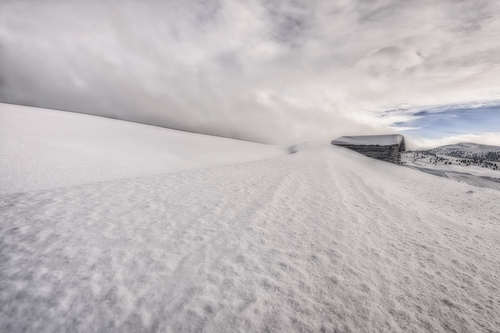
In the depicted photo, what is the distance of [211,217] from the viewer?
4676 millimetres

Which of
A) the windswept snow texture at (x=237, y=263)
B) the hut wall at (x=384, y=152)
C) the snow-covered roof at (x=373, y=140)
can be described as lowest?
the windswept snow texture at (x=237, y=263)

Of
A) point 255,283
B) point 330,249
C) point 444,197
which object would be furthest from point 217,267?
point 444,197

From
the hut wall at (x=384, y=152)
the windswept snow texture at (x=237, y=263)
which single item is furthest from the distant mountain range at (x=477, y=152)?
the windswept snow texture at (x=237, y=263)

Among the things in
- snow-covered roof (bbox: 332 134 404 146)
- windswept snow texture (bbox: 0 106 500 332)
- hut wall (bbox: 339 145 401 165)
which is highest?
snow-covered roof (bbox: 332 134 404 146)

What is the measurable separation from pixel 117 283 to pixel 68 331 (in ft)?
2.10

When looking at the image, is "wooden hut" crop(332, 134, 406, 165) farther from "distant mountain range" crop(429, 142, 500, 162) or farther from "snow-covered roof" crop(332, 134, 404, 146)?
"distant mountain range" crop(429, 142, 500, 162)

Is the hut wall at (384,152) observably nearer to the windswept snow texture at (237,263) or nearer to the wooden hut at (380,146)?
the wooden hut at (380,146)

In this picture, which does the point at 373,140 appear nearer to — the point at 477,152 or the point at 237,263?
the point at 237,263

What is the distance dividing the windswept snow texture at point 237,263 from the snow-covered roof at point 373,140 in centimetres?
1486

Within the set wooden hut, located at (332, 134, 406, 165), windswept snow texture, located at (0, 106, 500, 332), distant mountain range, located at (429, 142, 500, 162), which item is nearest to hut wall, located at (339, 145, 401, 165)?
wooden hut, located at (332, 134, 406, 165)

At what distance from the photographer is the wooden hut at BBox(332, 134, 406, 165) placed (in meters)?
18.3

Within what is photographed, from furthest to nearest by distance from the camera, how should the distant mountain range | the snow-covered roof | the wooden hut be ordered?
the distant mountain range
the snow-covered roof
the wooden hut

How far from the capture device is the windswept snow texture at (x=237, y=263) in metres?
2.17

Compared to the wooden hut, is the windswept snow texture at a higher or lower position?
lower
